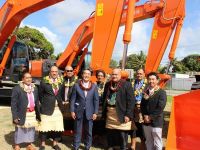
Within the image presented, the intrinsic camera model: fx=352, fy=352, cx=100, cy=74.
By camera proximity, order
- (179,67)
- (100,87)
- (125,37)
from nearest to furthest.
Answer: (125,37) → (100,87) → (179,67)

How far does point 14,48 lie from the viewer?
1416 centimetres

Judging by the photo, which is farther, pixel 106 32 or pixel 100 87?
pixel 106 32

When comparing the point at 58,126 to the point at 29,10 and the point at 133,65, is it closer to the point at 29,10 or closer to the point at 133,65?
the point at 29,10

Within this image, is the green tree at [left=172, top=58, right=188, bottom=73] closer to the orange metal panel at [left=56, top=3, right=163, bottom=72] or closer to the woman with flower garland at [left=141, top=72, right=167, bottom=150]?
the orange metal panel at [left=56, top=3, right=163, bottom=72]

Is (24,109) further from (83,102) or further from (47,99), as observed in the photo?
(83,102)

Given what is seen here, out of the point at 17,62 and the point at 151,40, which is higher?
the point at 151,40

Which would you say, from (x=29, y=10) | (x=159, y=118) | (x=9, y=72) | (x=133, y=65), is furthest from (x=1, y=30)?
(x=133, y=65)

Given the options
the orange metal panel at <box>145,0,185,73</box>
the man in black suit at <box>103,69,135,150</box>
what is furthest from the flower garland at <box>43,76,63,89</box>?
the orange metal panel at <box>145,0,185,73</box>

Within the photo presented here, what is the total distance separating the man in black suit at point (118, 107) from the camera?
6.36 m

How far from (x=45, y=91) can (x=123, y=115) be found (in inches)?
63.8

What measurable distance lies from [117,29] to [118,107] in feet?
7.65

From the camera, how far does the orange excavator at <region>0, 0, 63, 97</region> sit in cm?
1068

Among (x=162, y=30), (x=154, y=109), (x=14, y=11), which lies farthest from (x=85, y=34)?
(x=154, y=109)

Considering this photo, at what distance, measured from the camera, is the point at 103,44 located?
811 centimetres
